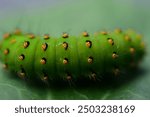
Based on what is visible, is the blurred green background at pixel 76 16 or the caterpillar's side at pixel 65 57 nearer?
the caterpillar's side at pixel 65 57

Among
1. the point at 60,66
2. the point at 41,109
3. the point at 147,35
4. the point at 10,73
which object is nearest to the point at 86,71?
the point at 60,66

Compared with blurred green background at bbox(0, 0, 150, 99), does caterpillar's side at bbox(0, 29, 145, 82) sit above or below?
above

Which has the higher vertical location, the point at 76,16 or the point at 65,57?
the point at 65,57

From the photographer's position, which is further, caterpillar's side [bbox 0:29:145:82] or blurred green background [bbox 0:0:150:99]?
blurred green background [bbox 0:0:150:99]

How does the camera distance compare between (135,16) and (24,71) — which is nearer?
(24,71)

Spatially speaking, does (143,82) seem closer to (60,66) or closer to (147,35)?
(60,66)

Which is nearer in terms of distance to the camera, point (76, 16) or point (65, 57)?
point (65, 57)

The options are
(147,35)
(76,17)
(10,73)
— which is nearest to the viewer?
(10,73)

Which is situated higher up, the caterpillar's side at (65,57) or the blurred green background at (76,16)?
the caterpillar's side at (65,57)
